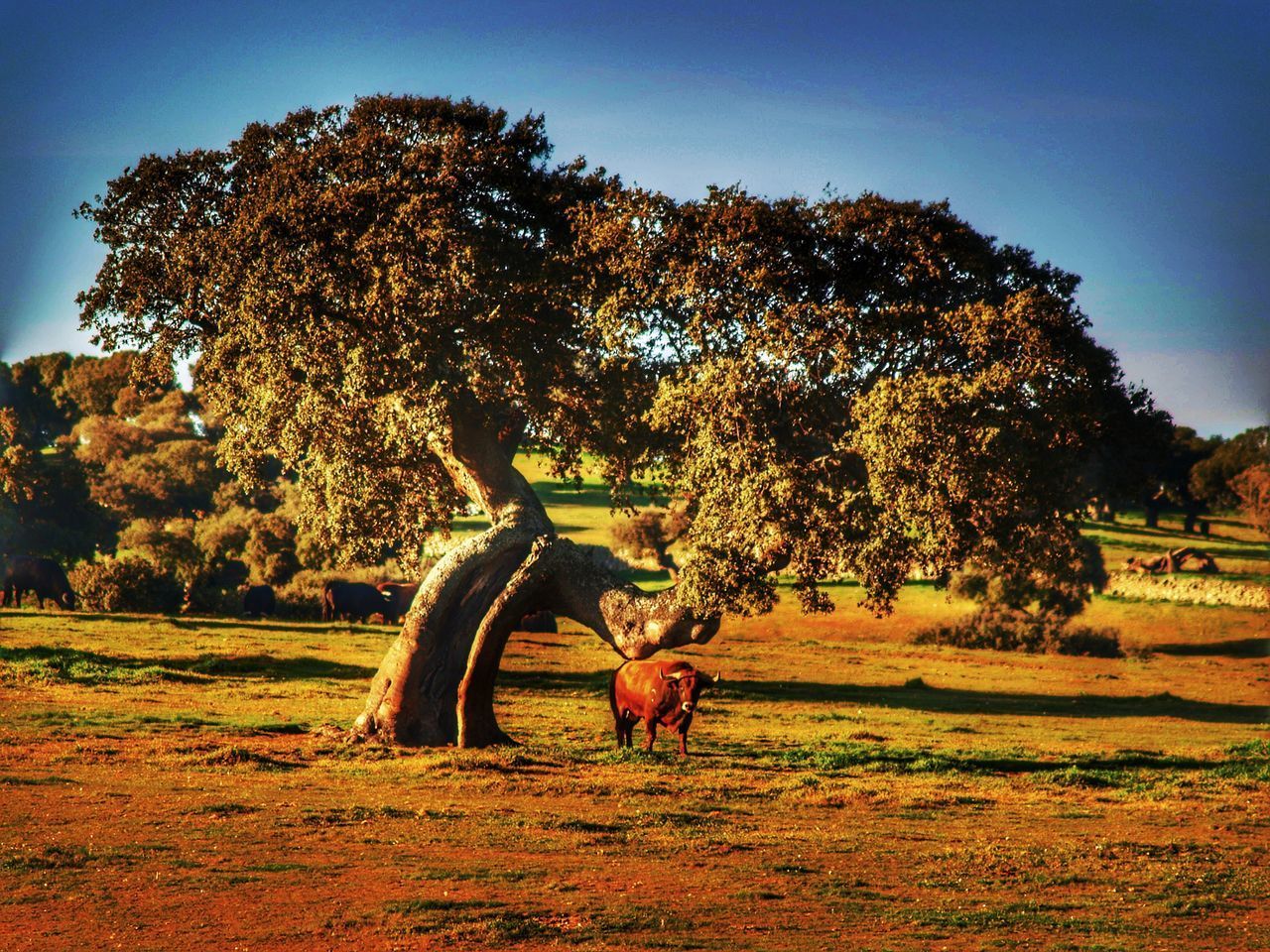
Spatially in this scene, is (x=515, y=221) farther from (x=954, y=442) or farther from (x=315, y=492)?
(x=954, y=442)

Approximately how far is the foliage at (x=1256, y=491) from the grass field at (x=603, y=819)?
773 inches

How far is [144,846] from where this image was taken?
647 inches

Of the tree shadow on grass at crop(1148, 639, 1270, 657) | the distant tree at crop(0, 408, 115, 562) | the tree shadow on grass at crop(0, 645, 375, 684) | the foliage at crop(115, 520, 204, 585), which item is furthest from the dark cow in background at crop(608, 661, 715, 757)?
the distant tree at crop(0, 408, 115, 562)

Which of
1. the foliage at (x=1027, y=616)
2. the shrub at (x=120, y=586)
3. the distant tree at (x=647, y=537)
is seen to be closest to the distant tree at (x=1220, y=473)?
the foliage at (x=1027, y=616)

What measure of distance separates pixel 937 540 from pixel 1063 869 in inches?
350

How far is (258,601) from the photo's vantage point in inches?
2344

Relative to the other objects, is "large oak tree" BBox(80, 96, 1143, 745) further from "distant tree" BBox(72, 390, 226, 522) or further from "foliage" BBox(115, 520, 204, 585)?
"distant tree" BBox(72, 390, 226, 522)

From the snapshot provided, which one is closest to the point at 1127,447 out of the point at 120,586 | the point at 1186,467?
the point at 120,586

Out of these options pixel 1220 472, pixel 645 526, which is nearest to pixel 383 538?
pixel 645 526

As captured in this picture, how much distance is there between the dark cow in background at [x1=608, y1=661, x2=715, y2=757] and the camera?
2498cm

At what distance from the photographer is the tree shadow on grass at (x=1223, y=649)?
5888 cm

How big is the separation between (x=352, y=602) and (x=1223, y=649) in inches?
1632

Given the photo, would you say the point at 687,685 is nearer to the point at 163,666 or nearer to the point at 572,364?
the point at 572,364

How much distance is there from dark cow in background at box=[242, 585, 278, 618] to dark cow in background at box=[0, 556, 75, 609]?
7.53m
